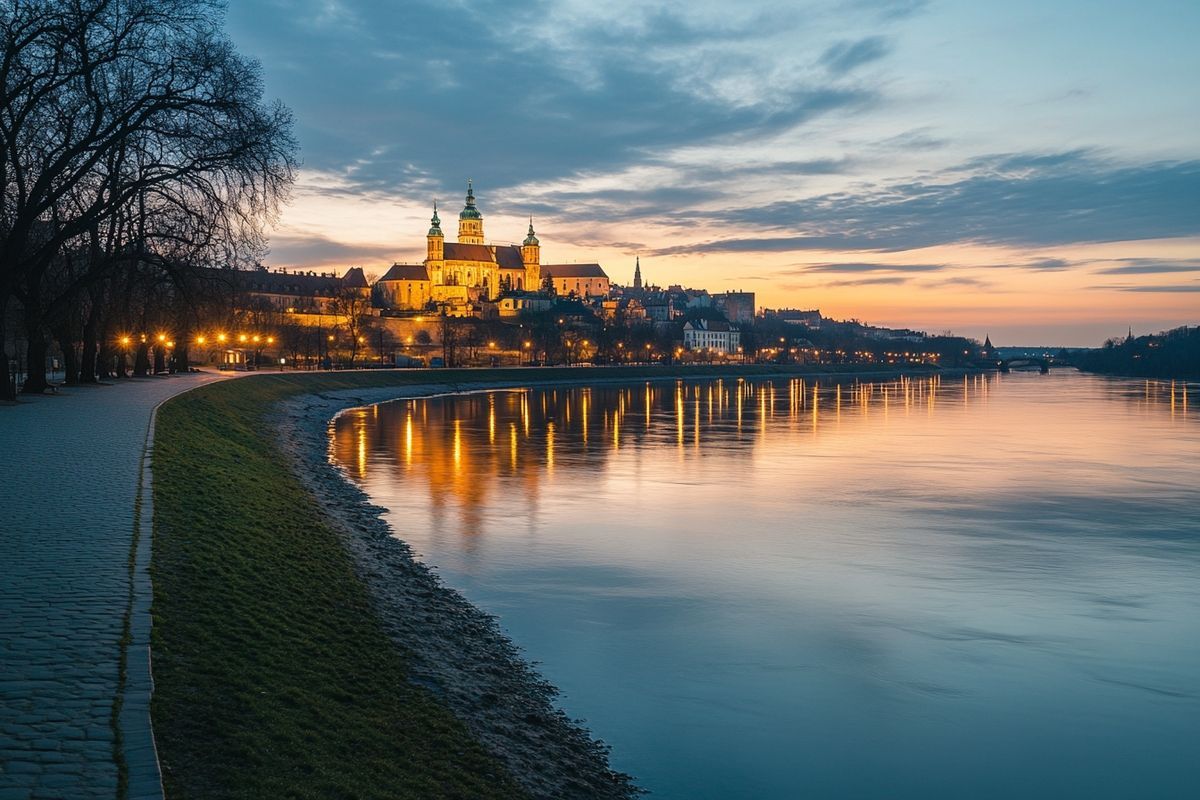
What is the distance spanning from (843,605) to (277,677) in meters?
8.89

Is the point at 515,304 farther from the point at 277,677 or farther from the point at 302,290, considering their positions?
the point at 277,677

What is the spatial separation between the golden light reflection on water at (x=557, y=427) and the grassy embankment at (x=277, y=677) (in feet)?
27.9

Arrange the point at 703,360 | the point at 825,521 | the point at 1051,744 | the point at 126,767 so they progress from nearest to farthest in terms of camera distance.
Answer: the point at 126,767 → the point at 1051,744 → the point at 825,521 → the point at 703,360

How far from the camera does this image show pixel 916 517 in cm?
2283

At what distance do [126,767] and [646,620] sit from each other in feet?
29.4

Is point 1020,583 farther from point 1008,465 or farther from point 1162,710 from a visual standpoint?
point 1008,465

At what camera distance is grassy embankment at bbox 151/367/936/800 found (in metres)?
6.77

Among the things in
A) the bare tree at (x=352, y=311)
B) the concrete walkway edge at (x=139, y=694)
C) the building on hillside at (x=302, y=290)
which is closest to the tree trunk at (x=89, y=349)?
the concrete walkway edge at (x=139, y=694)

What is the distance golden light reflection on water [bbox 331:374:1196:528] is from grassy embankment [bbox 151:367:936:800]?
8.52 m

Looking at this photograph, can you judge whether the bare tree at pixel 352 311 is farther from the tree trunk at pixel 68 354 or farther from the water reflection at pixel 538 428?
the tree trunk at pixel 68 354

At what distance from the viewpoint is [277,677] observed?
8.73m

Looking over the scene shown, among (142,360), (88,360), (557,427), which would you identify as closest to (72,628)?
(88,360)

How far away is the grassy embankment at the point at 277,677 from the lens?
6770 mm

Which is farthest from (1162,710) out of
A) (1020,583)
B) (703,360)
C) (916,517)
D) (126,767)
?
(703,360)
